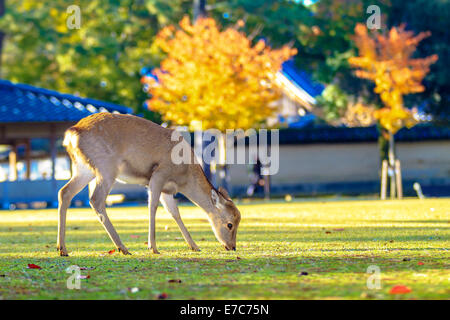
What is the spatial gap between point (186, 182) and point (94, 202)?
1359 mm

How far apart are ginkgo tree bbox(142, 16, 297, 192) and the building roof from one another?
2623 mm

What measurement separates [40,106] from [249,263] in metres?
23.3

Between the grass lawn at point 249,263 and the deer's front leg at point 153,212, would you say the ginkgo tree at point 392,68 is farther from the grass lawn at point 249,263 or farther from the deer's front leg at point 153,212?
the deer's front leg at point 153,212

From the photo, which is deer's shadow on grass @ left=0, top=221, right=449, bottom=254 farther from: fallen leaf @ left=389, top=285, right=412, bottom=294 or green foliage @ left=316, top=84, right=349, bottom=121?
green foliage @ left=316, top=84, right=349, bottom=121

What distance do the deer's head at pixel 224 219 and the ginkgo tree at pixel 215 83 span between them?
19.3m

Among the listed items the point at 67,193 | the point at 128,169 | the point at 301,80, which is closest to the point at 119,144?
the point at 128,169

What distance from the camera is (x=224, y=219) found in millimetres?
11289

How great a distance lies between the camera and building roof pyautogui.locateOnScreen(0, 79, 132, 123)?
2981 centimetres

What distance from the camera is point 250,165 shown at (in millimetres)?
38500

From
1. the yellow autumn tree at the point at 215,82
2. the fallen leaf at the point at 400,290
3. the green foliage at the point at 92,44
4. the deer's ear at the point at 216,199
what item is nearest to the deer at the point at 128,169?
the deer's ear at the point at 216,199

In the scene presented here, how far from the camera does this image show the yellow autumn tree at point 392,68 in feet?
101

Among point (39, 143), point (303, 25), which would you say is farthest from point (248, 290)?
point (39, 143)

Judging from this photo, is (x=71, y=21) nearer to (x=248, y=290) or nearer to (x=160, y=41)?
(x=160, y=41)

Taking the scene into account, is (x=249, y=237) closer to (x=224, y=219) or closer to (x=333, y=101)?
(x=224, y=219)
